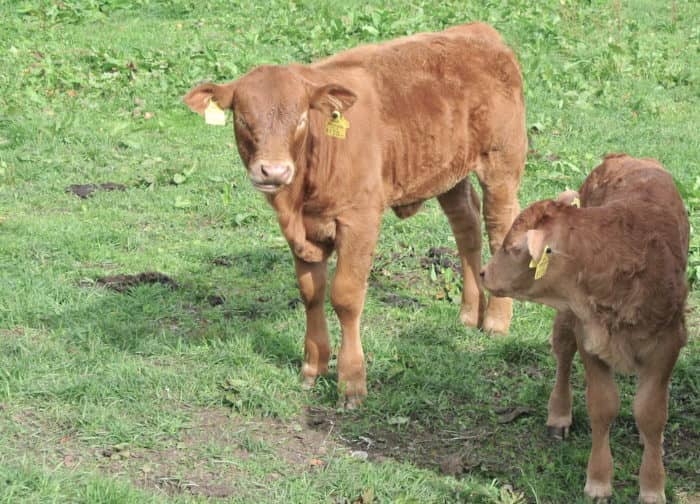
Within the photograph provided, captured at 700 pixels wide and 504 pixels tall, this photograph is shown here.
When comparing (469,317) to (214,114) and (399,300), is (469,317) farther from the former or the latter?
(214,114)

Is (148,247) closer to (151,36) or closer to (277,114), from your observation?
(277,114)

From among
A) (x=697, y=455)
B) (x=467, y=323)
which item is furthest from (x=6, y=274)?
(x=697, y=455)

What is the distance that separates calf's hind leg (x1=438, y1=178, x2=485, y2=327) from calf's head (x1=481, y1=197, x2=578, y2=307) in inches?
88.6

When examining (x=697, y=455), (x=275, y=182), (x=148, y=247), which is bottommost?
(x=148, y=247)

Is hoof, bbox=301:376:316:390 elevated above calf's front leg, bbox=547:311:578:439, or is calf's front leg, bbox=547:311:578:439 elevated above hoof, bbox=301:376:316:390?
calf's front leg, bbox=547:311:578:439

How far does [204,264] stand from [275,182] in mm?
2813

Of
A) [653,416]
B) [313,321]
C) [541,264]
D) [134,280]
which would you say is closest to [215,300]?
→ [134,280]

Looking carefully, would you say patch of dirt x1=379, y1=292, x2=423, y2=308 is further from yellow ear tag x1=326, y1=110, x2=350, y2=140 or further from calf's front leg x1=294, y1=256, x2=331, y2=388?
yellow ear tag x1=326, y1=110, x2=350, y2=140

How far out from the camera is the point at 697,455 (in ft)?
19.1

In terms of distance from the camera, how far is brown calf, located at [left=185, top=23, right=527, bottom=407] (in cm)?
615

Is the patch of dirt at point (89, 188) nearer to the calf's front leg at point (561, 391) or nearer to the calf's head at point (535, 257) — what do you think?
the calf's front leg at point (561, 391)

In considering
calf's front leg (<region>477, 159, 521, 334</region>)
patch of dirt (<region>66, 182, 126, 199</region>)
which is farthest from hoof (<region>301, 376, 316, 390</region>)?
patch of dirt (<region>66, 182, 126, 199</region>)

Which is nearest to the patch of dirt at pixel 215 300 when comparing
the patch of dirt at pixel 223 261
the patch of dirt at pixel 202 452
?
the patch of dirt at pixel 223 261

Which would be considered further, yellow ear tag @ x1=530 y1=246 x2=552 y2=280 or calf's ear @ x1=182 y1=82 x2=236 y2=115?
calf's ear @ x1=182 y1=82 x2=236 y2=115
